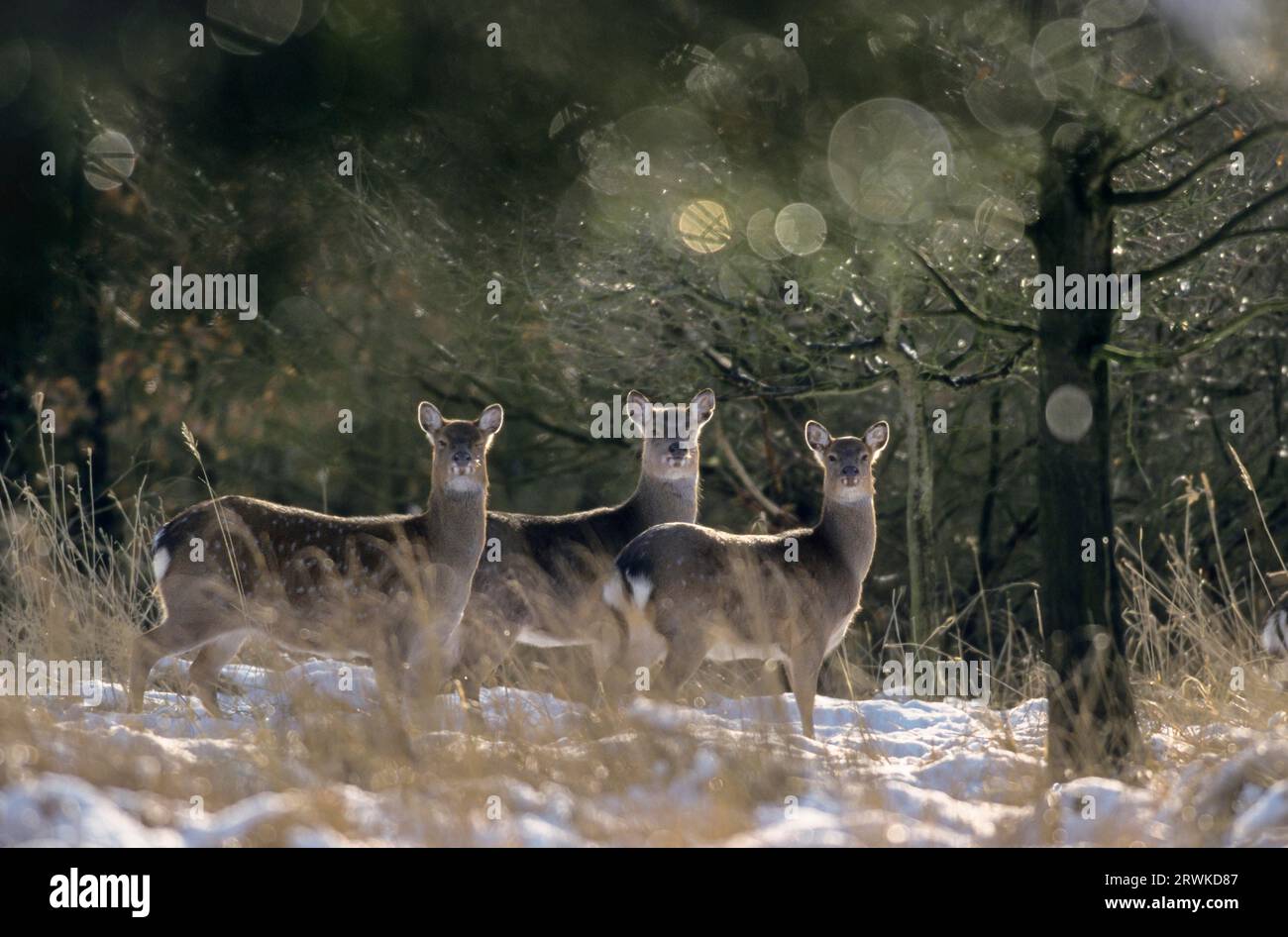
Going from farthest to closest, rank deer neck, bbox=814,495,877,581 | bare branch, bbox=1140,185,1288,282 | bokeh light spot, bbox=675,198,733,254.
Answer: bokeh light spot, bbox=675,198,733,254, deer neck, bbox=814,495,877,581, bare branch, bbox=1140,185,1288,282

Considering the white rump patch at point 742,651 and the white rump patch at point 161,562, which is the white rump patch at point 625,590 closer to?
the white rump patch at point 742,651

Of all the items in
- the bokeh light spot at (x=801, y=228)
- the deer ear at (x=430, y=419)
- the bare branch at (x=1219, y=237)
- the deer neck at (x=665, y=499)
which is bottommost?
the deer neck at (x=665, y=499)

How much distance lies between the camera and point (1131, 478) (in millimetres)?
16328

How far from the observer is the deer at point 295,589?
7848 millimetres

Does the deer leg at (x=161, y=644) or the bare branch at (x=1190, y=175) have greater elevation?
the bare branch at (x=1190, y=175)

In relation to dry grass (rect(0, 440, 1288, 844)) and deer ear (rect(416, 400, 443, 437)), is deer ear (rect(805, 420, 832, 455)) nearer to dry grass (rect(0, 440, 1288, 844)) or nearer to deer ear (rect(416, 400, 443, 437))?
deer ear (rect(416, 400, 443, 437))

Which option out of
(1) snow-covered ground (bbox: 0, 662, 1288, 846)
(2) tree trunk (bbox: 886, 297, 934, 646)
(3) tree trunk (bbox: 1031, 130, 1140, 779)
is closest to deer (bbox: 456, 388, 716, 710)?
(1) snow-covered ground (bbox: 0, 662, 1288, 846)

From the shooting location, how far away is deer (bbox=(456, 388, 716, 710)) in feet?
29.3

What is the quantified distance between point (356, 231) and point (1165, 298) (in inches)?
235

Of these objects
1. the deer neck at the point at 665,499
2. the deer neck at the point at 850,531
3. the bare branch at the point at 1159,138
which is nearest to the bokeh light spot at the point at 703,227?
the deer neck at the point at 665,499

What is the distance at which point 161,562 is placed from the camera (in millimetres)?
8070

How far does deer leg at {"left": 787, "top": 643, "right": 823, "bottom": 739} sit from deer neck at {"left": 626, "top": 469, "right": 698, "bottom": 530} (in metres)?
1.97
